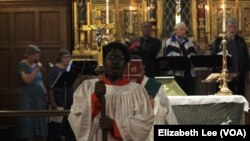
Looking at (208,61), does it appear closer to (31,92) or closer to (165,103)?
(31,92)

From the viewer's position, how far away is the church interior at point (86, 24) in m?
11.5

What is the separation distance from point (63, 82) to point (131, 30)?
286 centimetres

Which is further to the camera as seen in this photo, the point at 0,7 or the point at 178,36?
the point at 0,7

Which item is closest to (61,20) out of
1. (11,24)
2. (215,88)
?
(11,24)

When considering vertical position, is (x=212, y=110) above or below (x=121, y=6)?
below

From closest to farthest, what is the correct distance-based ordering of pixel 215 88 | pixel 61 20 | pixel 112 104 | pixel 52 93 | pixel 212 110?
pixel 112 104, pixel 212 110, pixel 52 93, pixel 215 88, pixel 61 20

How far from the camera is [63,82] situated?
358 inches

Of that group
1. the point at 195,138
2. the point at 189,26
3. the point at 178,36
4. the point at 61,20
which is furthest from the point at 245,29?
the point at 195,138

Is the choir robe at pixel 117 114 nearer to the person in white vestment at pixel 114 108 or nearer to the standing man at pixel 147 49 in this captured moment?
the person in white vestment at pixel 114 108

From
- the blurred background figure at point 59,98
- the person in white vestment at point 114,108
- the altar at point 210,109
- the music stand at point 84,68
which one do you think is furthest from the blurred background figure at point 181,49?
the person in white vestment at point 114,108

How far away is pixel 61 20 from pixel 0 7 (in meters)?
1.16

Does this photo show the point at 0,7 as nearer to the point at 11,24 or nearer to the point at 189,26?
the point at 11,24

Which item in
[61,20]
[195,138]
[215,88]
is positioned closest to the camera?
[195,138]

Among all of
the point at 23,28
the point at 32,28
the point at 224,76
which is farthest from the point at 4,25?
the point at 224,76
